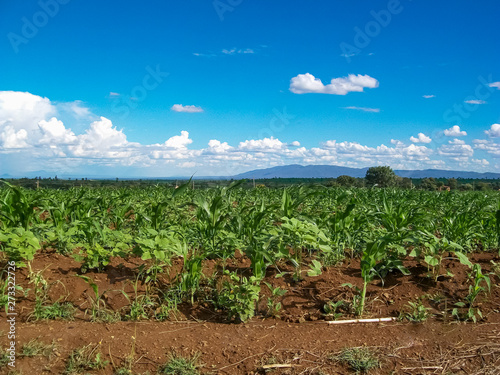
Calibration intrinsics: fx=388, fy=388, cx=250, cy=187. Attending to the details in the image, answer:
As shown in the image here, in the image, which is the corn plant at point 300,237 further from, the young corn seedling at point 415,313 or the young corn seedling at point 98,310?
the young corn seedling at point 98,310

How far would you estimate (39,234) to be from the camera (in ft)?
14.2

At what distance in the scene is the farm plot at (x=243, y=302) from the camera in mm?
2816

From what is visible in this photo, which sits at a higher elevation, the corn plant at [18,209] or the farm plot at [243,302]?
the corn plant at [18,209]

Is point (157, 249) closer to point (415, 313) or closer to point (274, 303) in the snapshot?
point (274, 303)

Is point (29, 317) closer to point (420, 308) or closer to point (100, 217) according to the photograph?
point (100, 217)

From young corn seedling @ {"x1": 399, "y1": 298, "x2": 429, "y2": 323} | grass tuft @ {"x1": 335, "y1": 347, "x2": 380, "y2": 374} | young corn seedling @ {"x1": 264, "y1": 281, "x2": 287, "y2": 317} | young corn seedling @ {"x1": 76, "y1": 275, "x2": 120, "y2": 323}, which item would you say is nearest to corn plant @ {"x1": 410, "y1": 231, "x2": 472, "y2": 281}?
young corn seedling @ {"x1": 399, "y1": 298, "x2": 429, "y2": 323}

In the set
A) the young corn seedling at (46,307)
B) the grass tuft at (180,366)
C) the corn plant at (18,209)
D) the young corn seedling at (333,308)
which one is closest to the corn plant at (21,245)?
the young corn seedling at (46,307)

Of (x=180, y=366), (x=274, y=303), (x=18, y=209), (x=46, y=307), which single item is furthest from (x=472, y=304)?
(x=18, y=209)

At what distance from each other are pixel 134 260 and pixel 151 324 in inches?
49.8

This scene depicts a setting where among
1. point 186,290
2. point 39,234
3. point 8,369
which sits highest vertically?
point 39,234

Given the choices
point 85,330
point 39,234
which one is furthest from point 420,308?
point 39,234

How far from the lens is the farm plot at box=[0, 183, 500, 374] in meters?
2.82

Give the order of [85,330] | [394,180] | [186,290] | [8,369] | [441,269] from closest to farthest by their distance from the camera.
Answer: [8,369], [85,330], [186,290], [441,269], [394,180]

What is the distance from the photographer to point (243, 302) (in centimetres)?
326
